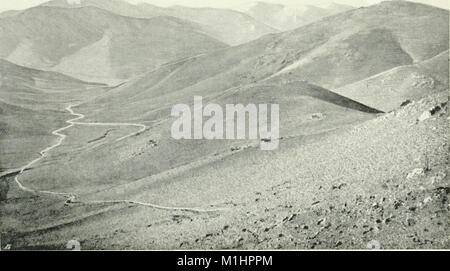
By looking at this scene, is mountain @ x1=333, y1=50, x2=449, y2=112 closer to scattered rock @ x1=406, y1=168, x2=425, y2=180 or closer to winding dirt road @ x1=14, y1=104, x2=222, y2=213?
scattered rock @ x1=406, y1=168, x2=425, y2=180

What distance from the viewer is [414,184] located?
42.0 ft

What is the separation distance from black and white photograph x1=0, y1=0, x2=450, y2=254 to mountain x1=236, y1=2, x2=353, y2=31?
128mm

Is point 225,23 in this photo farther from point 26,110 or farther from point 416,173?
point 416,173

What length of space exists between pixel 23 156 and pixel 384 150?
11890mm

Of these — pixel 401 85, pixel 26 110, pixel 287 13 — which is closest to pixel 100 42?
pixel 26 110

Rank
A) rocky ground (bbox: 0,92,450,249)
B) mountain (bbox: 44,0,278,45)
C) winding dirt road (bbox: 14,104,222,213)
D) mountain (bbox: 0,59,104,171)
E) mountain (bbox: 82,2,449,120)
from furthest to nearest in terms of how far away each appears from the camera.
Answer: mountain (bbox: 44,0,278,45) < mountain (bbox: 82,2,449,120) < mountain (bbox: 0,59,104,171) < winding dirt road (bbox: 14,104,222,213) < rocky ground (bbox: 0,92,450,249)

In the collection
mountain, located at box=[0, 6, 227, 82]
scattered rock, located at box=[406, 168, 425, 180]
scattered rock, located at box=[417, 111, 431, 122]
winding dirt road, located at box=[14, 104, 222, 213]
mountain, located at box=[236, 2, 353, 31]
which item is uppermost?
mountain, located at box=[236, 2, 353, 31]

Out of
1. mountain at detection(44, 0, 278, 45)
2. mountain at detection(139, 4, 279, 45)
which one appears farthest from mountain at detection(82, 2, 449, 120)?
mountain at detection(44, 0, 278, 45)

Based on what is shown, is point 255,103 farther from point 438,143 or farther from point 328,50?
point 328,50

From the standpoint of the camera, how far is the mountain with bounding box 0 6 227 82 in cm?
2839

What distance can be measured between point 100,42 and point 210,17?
14137 millimetres

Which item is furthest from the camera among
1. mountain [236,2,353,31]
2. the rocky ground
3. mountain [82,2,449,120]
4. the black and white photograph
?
mountain [82,2,449,120]

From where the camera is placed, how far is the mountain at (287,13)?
20.7m
